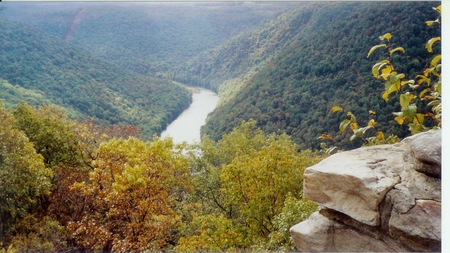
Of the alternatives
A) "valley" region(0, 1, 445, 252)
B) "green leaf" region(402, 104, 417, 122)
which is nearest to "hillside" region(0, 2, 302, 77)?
"valley" region(0, 1, 445, 252)

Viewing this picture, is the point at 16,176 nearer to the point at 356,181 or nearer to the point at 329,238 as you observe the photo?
the point at 329,238

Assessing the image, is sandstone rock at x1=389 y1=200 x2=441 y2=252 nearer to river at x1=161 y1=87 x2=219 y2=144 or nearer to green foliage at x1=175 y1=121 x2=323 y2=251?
green foliage at x1=175 y1=121 x2=323 y2=251

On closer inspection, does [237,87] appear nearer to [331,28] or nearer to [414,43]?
[331,28]

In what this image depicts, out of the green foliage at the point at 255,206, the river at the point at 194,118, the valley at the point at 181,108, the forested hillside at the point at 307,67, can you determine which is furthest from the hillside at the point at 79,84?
the green foliage at the point at 255,206

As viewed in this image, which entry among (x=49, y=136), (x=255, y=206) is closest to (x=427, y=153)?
(x=255, y=206)

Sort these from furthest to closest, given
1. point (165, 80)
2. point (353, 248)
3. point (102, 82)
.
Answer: point (102, 82) → point (165, 80) → point (353, 248)

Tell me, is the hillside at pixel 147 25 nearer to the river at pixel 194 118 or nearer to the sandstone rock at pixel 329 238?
the river at pixel 194 118

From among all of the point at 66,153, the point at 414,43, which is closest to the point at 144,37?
the point at 66,153
